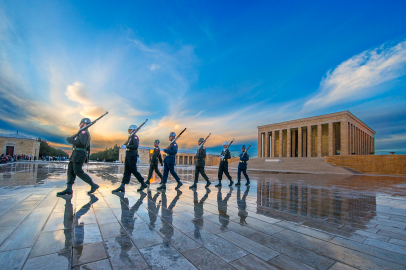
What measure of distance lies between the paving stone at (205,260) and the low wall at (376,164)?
112 ft

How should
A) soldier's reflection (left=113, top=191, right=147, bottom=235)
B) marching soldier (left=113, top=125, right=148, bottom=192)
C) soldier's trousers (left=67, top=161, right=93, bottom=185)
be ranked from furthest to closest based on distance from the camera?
marching soldier (left=113, top=125, right=148, bottom=192)
soldier's trousers (left=67, top=161, right=93, bottom=185)
soldier's reflection (left=113, top=191, right=147, bottom=235)

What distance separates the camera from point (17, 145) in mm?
56344

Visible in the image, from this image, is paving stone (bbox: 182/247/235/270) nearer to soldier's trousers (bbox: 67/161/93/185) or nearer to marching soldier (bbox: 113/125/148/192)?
soldier's trousers (bbox: 67/161/93/185)

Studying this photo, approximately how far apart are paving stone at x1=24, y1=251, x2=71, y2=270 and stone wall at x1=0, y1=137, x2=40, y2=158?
240 ft

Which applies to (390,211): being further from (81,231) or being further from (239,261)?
(81,231)

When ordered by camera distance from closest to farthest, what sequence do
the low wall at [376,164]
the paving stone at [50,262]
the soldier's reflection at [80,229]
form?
the paving stone at [50,262] < the soldier's reflection at [80,229] < the low wall at [376,164]

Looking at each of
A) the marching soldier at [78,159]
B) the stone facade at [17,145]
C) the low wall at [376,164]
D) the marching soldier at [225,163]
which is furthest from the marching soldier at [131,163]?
the stone facade at [17,145]

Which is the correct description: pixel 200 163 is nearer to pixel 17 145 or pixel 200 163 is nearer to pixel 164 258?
pixel 164 258

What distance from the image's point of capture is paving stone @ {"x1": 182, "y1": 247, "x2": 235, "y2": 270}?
1996 millimetres

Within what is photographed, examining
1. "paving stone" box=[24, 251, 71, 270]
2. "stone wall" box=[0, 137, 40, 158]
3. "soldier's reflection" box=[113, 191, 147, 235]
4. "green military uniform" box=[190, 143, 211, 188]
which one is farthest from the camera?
"stone wall" box=[0, 137, 40, 158]

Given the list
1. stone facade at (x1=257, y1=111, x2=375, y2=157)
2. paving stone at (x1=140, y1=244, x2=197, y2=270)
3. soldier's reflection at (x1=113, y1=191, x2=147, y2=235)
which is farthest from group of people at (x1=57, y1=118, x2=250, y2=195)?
stone facade at (x1=257, y1=111, x2=375, y2=157)

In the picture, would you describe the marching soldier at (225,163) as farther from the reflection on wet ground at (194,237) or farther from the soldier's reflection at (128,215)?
the soldier's reflection at (128,215)

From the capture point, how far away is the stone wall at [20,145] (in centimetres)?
5381

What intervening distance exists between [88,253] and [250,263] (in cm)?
183
